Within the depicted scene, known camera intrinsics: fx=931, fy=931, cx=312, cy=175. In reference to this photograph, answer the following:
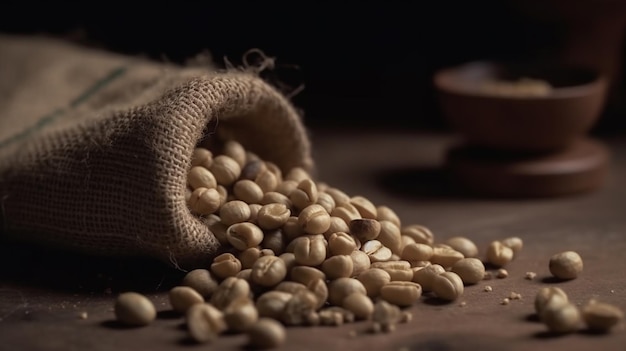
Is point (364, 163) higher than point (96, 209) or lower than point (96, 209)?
higher

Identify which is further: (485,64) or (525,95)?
(485,64)

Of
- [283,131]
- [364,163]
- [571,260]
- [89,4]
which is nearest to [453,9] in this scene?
[364,163]

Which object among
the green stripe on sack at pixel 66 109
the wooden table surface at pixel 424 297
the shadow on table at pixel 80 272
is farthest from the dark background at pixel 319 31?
the shadow on table at pixel 80 272

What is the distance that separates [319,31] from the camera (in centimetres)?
276

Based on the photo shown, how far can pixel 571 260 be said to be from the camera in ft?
4.70

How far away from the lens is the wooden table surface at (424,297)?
3.93 feet

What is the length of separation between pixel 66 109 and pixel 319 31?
110 cm

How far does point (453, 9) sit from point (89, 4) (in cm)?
106

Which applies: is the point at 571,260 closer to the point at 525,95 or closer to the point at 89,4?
the point at 525,95

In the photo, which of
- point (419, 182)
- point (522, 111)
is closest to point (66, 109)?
point (419, 182)

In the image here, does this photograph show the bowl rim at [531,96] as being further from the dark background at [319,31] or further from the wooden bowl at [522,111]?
the dark background at [319,31]

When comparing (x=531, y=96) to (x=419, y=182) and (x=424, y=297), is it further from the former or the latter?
(x=424, y=297)

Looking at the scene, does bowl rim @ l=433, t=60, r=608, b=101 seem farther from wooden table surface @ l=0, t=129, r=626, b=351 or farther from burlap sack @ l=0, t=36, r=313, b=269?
burlap sack @ l=0, t=36, r=313, b=269

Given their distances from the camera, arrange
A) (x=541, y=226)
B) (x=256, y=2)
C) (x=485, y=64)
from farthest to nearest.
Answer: (x=256, y=2) → (x=485, y=64) → (x=541, y=226)
